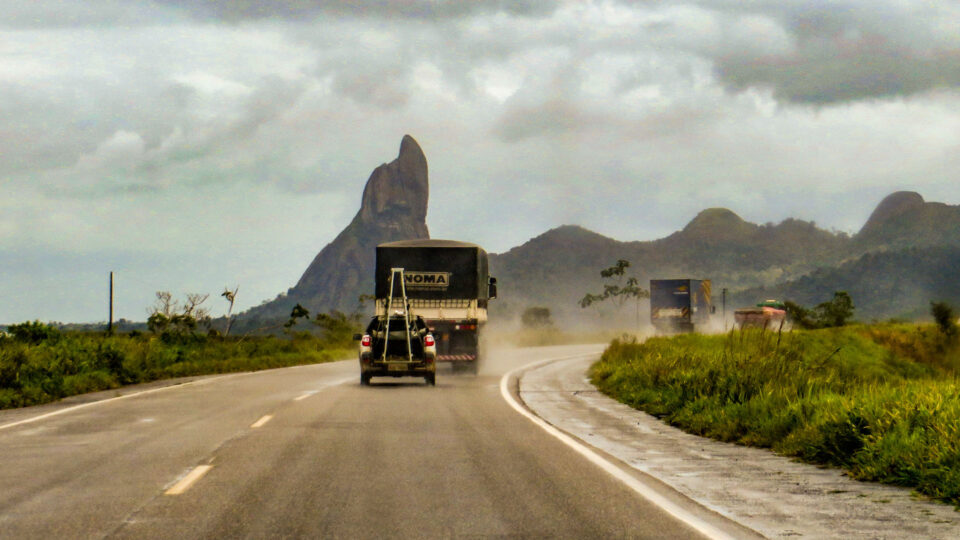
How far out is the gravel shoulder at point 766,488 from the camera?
708 centimetres

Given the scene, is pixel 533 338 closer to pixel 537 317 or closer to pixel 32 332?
pixel 32 332

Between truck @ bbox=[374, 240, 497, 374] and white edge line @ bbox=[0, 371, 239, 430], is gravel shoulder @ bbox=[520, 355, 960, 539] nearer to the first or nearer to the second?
white edge line @ bbox=[0, 371, 239, 430]

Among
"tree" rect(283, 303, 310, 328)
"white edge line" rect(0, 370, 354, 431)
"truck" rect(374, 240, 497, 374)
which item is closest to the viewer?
"white edge line" rect(0, 370, 354, 431)

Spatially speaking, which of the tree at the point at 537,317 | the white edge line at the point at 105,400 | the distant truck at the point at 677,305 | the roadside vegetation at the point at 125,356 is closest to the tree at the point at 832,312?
the distant truck at the point at 677,305

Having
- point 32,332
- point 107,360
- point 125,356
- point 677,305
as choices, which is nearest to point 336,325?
point 677,305

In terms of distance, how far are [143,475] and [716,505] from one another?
5376mm

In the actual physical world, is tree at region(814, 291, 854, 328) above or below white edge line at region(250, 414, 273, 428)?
above

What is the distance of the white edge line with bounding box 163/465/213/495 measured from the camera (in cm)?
860

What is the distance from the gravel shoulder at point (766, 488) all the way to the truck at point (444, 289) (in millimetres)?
14915

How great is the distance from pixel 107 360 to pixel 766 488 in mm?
22025

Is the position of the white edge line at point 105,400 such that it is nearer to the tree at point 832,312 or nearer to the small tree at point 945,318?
the small tree at point 945,318

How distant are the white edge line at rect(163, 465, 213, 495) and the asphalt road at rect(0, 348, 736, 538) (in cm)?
5

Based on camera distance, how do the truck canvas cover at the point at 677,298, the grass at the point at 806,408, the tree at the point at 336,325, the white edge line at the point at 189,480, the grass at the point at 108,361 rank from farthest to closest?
the truck canvas cover at the point at 677,298, the tree at the point at 336,325, the grass at the point at 108,361, the grass at the point at 806,408, the white edge line at the point at 189,480

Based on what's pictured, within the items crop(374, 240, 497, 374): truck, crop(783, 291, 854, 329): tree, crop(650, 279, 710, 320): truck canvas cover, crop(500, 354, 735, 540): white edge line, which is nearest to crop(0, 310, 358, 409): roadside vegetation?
crop(374, 240, 497, 374): truck
